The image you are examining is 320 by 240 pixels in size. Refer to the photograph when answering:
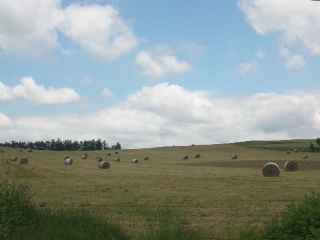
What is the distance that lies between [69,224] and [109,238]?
0.91 m

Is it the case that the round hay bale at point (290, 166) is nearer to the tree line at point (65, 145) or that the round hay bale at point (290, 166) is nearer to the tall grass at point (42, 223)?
the tall grass at point (42, 223)

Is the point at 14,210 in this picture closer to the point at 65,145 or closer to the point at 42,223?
the point at 42,223

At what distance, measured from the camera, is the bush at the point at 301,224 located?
8468 mm

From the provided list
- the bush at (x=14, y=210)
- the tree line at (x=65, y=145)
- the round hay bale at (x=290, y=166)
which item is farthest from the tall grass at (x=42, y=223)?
the tree line at (x=65, y=145)

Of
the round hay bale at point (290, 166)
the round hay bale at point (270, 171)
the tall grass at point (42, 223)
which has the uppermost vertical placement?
the round hay bale at point (290, 166)

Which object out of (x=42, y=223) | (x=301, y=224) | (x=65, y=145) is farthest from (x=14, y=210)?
(x=65, y=145)

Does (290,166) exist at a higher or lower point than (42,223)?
higher

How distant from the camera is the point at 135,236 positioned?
1106cm

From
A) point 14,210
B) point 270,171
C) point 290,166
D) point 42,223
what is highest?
point 290,166

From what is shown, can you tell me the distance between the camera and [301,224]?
8.62 metres

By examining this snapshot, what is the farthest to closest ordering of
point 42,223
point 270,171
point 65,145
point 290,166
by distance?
point 65,145 < point 290,166 < point 270,171 < point 42,223

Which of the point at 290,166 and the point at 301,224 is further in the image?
the point at 290,166

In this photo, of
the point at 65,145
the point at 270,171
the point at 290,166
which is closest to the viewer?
the point at 270,171

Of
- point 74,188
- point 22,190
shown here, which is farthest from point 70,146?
point 22,190
